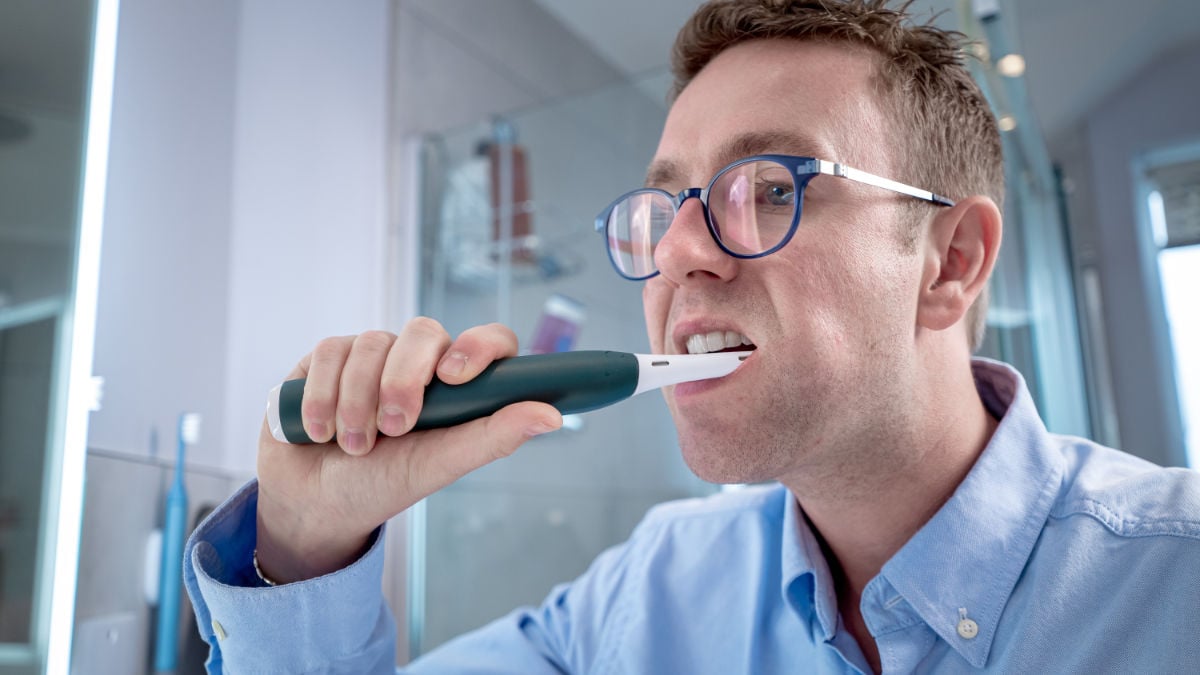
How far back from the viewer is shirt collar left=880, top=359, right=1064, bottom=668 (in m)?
0.57

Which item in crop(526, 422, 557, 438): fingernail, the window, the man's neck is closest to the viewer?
crop(526, 422, 557, 438): fingernail

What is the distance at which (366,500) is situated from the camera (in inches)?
21.0

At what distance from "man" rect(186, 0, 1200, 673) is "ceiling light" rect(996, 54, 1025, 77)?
9.0 inches

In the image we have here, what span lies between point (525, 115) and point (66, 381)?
39.2 inches

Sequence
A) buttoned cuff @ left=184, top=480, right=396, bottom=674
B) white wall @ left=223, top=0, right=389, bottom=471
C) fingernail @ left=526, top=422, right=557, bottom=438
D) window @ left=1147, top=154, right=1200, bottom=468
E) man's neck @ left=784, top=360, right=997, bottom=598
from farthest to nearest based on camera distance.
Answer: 1. window @ left=1147, top=154, right=1200, bottom=468
2. white wall @ left=223, top=0, right=389, bottom=471
3. man's neck @ left=784, top=360, right=997, bottom=598
4. buttoned cuff @ left=184, top=480, right=396, bottom=674
5. fingernail @ left=526, top=422, right=557, bottom=438

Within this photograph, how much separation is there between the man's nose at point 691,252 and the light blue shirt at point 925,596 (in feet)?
0.77

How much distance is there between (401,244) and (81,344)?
2.45ft

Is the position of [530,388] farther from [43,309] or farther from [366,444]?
[43,309]

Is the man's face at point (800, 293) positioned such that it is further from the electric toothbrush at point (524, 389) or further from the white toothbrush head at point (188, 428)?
the white toothbrush head at point (188, 428)

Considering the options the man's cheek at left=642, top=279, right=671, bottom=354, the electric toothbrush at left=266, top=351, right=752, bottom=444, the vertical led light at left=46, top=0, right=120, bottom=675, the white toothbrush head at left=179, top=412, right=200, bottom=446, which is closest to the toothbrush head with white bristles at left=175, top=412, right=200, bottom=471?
the white toothbrush head at left=179, top=412, right=200, bottom=446

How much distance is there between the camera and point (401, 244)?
4.35 feet

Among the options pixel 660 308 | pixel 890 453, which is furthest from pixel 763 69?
pixel 890 453

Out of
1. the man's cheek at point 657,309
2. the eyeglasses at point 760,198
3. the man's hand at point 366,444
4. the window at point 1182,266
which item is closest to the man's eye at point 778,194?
the eyeglasses at point 760,198

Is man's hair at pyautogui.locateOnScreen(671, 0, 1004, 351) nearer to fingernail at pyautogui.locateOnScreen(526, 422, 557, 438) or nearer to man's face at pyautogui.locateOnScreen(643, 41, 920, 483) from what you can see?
man's face at pyautogui.locateOnScreen(643, 41, 920, 483)
